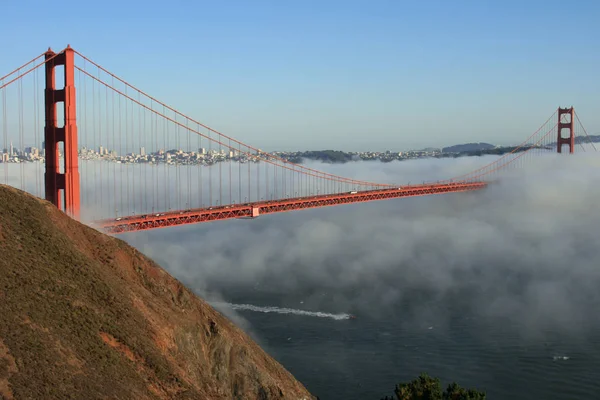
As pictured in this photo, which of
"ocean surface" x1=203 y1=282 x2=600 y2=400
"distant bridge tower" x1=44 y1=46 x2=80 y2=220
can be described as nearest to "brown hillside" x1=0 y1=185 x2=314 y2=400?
"distant bridge tower" x1=44 y1=46 x2=80 y2=220

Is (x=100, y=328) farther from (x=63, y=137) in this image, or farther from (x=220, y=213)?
(x=220, y=213)

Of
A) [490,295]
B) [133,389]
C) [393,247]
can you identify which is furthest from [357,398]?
[393,247]

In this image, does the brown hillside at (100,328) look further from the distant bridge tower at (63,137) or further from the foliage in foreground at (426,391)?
the distant bridge tower at (63,137)

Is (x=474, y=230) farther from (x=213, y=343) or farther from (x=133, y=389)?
(x=133, y=389)

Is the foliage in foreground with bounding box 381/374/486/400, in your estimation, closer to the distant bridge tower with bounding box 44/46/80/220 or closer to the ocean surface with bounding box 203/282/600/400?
the ocean surface with bounding box 203/282/600/400

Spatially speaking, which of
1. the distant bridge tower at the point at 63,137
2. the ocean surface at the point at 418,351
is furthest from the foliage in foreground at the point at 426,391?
the distant bridge tower at the point at 63,137
